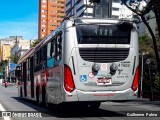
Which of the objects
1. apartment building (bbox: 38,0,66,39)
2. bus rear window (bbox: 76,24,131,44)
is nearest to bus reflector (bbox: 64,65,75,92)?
bus rear window (bbox: 76,24,131,44)

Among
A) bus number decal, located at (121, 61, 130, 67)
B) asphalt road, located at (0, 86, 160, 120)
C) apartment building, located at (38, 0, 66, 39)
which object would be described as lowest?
asphalt road, located at (0, 86, 160, 120)

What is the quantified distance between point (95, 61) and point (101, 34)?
1.00 metres

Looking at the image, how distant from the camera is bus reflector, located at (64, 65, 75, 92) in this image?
12.2 meters

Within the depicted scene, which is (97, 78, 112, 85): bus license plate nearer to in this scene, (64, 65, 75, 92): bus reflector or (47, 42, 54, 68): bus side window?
(64, 65, 75, 92): bus reflector

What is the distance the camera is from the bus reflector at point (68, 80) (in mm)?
12211

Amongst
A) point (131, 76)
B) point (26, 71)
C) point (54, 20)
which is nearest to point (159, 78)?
point (26, 71)

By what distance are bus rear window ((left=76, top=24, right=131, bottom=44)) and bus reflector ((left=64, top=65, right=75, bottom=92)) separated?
106cm

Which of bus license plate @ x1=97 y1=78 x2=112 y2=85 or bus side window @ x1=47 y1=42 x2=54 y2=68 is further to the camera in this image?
bus side window @ x1=47 y1=42 x2=54 y2=68

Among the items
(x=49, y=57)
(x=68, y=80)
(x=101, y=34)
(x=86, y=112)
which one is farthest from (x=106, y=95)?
(x=49, y=57)

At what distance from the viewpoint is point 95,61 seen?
12.5 m

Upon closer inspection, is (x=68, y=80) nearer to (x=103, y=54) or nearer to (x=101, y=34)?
(x=103, y=54)

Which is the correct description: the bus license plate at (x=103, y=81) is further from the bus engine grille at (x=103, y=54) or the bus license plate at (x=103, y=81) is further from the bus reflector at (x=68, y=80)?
the bus reflector at (x=68, y=80)

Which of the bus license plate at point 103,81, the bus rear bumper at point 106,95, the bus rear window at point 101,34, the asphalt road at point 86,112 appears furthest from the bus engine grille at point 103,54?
the asphalt road at point 86,112

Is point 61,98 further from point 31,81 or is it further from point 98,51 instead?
point 31,81
